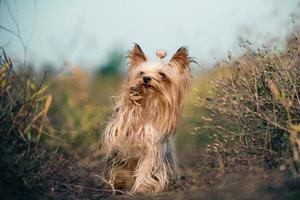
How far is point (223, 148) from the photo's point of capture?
6.12m

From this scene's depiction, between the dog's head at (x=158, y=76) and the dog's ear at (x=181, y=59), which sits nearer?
the dog's head at (x=158, y=76)

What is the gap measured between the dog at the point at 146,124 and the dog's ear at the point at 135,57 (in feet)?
0.48

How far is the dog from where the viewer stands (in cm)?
645

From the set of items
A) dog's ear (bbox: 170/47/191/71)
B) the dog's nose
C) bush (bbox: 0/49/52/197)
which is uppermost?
dog's ear (bbox: 170/47/191/71)

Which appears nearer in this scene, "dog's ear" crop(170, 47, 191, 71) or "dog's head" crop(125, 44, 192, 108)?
"dog's head" crop(125, 44, 192, 108)

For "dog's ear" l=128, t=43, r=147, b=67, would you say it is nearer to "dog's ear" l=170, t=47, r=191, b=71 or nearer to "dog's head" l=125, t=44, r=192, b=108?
"dog's head" l=125, t=44, r=192, b=108

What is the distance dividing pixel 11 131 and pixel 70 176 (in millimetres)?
981

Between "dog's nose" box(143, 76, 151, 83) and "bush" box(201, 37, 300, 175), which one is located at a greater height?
"dog's nose" box(143, 76, 151, 83)

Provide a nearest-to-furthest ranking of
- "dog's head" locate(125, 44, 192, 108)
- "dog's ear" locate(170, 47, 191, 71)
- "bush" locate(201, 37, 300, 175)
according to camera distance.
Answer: "bush" locate(201, 37, 300, 175), "dog's head" locate(125, 44, 192, 108), "dog's ear" locate(170, 47, 191, 71)

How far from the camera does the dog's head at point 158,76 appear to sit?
655cm

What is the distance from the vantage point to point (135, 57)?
22.6ft

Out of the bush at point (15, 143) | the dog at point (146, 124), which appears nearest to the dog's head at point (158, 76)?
the dog at point (146, 124)

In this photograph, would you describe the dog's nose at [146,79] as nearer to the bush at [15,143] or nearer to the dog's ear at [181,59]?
the dog's ear at [181,59]

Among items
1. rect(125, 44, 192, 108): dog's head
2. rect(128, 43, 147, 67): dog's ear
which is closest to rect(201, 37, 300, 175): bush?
rect(125, 44, 192, 108): dog's head
